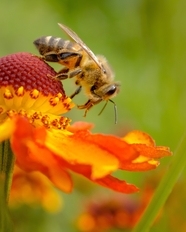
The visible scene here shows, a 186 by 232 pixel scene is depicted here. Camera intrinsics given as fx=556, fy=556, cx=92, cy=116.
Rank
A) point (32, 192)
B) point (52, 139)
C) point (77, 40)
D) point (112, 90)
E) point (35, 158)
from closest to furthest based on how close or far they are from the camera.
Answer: point (35, 158) → point (52, 139) → point (77, 40) → point (112, 90) → point (32, 192)

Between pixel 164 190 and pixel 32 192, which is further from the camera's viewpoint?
pixel 32 192

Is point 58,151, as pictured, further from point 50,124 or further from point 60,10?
point 60,10

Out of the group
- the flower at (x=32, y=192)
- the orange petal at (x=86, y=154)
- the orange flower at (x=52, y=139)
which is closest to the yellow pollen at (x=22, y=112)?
the orange flower at (x=52, y=139)

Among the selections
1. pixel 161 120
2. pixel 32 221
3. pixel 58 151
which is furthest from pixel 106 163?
pixel 161 120

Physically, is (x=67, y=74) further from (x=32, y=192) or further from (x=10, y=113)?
(x=32, y=192)

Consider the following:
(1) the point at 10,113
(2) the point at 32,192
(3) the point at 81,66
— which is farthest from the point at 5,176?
(2) the point at 32,192
